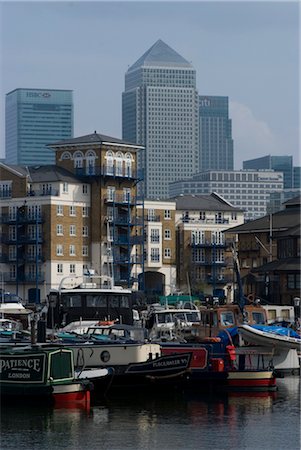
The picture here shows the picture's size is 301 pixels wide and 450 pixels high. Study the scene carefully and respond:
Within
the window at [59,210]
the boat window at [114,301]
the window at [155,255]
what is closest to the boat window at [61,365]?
the boat window at [114,301]

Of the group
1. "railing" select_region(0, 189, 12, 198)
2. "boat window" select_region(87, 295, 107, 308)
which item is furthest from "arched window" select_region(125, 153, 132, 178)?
"boat window" select_region(87, 295, 107, 308)

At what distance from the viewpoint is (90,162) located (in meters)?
130

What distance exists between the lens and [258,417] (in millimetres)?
43531

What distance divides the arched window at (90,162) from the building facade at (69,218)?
10cm

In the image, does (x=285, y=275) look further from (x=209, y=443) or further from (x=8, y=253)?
(x=209, y=443)

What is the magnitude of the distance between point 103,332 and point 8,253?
255 feet

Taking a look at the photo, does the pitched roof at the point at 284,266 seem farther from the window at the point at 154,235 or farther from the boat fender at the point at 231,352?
the boat fender at the point at 231,352

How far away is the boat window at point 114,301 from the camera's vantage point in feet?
212

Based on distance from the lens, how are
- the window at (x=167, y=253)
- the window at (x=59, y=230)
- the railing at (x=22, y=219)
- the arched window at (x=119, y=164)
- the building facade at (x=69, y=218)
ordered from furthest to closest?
the window at (x=167, y=253)
the arched window at (x=119, y=164)
the window at (x=59, y=230)
the building facade at (x=69, y=218)
the railing at (x=22, y=219)

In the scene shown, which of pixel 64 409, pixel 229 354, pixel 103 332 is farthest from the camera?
pixel 103 332

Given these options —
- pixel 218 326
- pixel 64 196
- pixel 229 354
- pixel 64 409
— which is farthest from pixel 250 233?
pixel 64 409

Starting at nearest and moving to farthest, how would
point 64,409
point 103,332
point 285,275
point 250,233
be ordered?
point 64,409 → point 103,332 → point 285,275 → point 250,233

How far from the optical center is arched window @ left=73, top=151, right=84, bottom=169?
131 metres

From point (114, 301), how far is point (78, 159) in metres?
67.1
